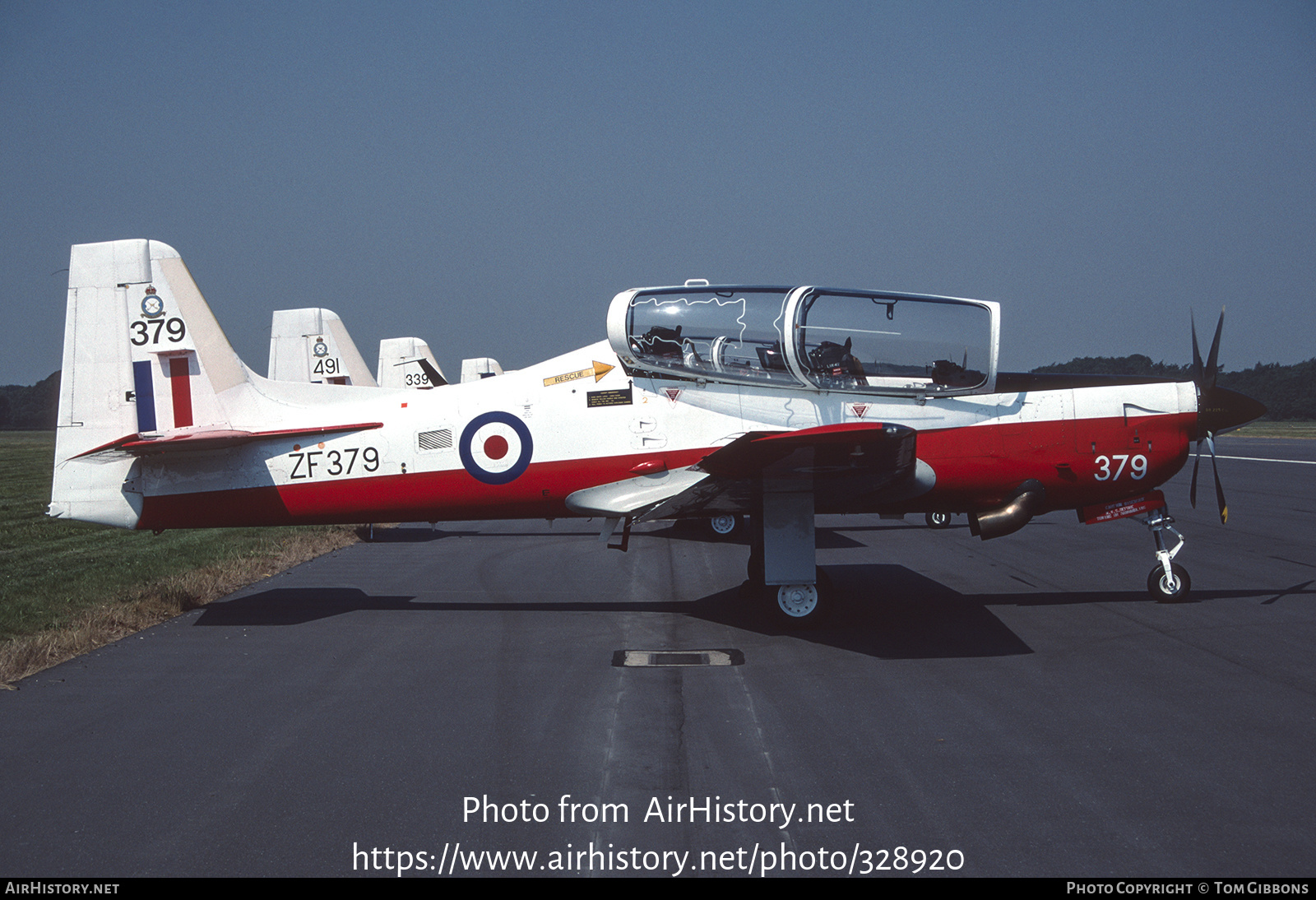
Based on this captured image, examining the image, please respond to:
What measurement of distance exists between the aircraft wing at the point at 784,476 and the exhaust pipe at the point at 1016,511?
2.59ft

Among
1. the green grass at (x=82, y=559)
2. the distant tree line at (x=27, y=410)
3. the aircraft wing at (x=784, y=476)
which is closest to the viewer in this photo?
the aircraft wing at (x=784, y=476)

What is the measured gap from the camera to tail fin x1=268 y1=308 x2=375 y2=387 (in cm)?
A: 1770

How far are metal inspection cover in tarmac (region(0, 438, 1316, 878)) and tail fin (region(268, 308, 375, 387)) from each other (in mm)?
8915

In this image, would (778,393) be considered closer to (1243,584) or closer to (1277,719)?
(1277,719)

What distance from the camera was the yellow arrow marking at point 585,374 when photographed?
28.0 feet

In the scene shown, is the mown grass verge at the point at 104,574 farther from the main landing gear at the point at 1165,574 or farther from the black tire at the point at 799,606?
the main landing gear at the point at 1165,574

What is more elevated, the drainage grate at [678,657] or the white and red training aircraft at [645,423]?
the white and red training aircraft at [645,423]

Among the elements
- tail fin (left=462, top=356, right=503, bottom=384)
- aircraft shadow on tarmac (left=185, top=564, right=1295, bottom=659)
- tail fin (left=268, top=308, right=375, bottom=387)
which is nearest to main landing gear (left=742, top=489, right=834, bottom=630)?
aircraft shadow on tarmac (left=185, top=564, right=1295, bottom=659)

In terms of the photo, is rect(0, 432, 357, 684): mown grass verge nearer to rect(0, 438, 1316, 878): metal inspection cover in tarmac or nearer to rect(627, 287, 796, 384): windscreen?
rect(0, 438, 1316, 878): metal inspection cover in tarmac

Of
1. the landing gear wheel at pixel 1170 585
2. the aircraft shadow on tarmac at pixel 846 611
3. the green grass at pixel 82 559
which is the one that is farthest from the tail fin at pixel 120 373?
the landing gear wheel at pixel 1170 585

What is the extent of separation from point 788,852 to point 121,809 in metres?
3.25
